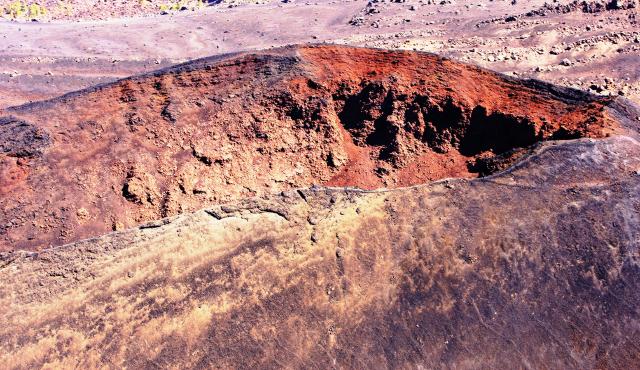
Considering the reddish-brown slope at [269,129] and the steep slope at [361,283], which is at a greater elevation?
the reddish-brown slope at [269,129]

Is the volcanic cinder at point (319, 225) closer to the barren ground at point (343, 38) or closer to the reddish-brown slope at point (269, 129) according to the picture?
the reddish-brown slope at point (269, 129)

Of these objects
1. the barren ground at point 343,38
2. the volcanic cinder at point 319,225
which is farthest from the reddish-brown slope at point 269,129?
the barren ground at point 343,38

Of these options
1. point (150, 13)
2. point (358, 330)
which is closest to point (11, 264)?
point (358, 330)

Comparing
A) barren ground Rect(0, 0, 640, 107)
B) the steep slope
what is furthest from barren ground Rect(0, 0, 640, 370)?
barren ground Rect(0, 0, 640, 107)

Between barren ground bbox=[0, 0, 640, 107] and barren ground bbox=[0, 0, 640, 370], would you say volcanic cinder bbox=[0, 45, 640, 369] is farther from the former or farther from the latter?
barren ground bbox=[0, 0, 640, 107]

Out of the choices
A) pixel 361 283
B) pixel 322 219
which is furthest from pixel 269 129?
pixel 361 283

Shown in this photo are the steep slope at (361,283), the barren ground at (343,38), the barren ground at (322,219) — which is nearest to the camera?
the steep slope at (361,283)

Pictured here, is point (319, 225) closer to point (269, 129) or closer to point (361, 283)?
point (361, 283)

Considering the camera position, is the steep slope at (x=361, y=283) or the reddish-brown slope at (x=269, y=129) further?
the reddish-brown slope at (x=269, y=129)
